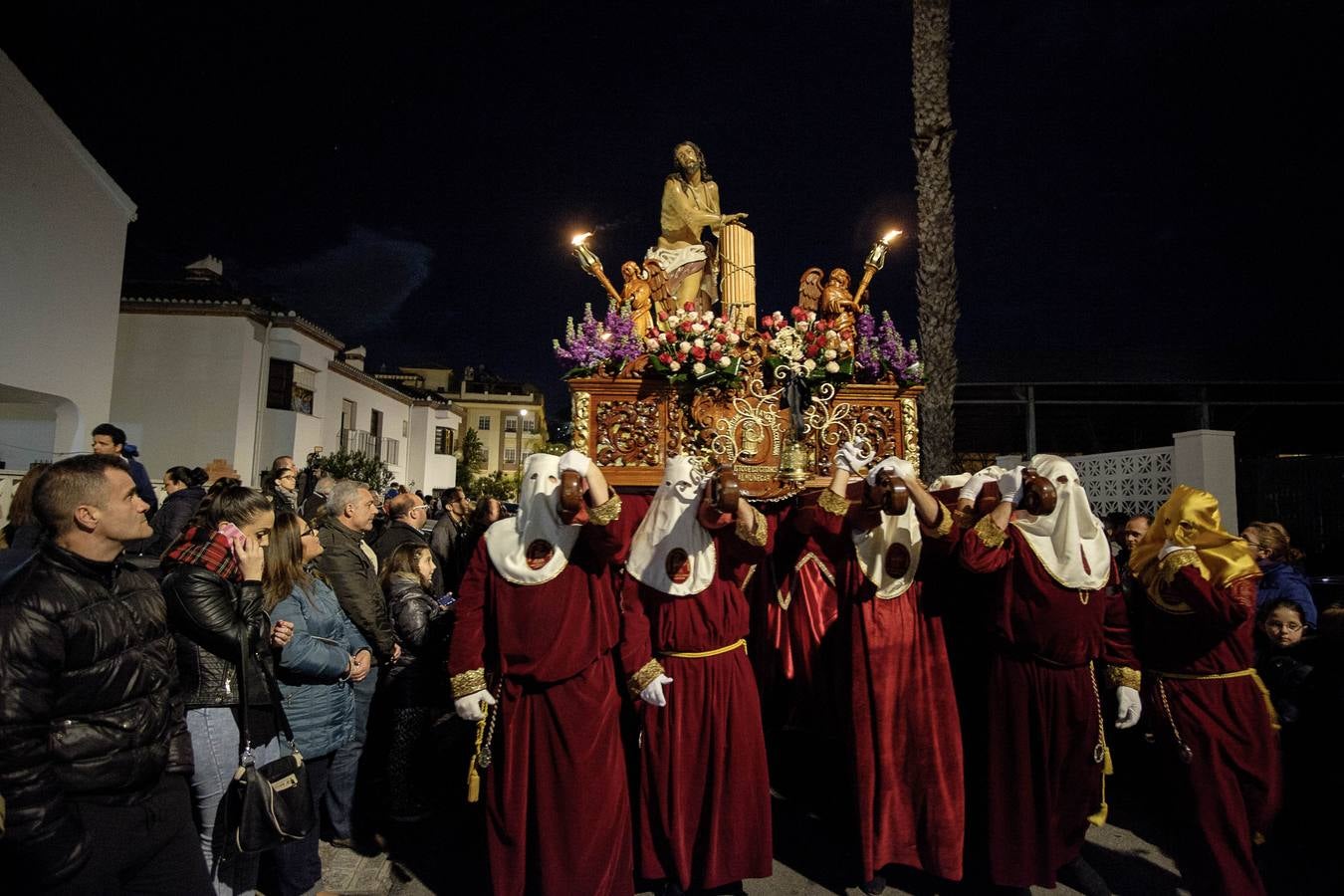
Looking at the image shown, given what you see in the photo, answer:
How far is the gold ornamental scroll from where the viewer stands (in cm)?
688

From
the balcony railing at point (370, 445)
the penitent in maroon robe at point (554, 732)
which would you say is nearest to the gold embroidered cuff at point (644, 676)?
the penitent in maroon robe at point (554, 732)

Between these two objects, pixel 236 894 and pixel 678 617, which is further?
pixel 678 617

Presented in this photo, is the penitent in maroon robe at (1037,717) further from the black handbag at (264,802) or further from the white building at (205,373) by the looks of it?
the white building at (205,373)

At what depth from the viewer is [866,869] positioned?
11.8ft

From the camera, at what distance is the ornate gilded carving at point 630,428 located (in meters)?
5.34

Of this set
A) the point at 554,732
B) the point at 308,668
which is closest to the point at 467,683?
the point at 554,732

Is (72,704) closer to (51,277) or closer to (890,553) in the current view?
(890,553)

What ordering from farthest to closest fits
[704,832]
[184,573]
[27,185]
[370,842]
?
[27,185] → [370,842] → [704,832] → [184,573]

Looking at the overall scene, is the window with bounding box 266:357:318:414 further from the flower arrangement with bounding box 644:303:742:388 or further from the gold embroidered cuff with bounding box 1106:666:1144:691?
the gold embroidered cuff with bounding box 1106:666:1144:691

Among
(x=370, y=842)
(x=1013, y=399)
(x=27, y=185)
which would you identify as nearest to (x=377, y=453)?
(x=27, y=185)

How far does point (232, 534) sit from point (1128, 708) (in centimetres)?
438

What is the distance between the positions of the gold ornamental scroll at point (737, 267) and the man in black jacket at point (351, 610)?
390 centimetres

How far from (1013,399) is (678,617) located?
45.6 feet

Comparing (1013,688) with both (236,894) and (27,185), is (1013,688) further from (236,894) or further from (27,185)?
(27,185)
